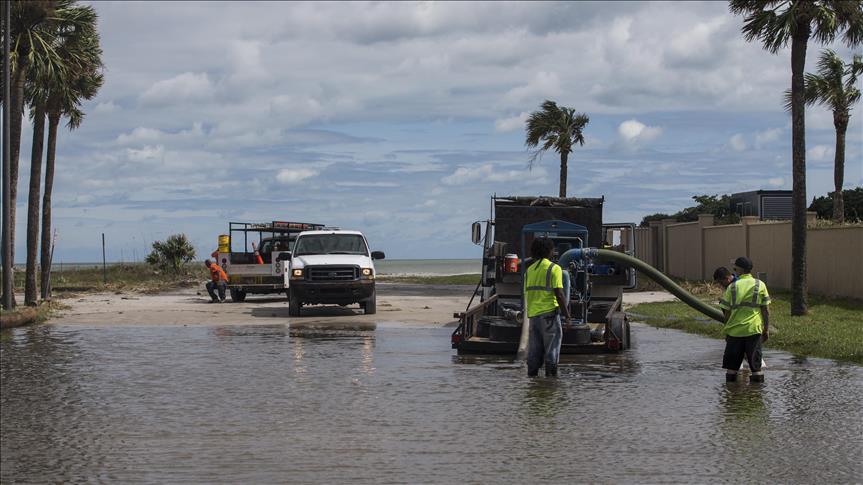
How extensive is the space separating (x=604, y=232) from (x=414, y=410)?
456 inches

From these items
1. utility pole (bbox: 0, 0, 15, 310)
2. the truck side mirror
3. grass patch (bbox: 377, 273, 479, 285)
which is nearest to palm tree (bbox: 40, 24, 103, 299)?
utility pole (bbox: 0, 0, 15, 310)

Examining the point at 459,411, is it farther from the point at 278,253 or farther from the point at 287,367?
the point at 278,253

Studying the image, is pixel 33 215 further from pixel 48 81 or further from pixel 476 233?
pixel 476 233

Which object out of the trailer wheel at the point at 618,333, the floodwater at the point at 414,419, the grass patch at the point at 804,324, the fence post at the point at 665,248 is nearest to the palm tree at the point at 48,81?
the floodwater at the point at 414,419

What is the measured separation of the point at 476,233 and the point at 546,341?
7.94 metres

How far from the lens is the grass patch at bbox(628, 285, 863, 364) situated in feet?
55.7

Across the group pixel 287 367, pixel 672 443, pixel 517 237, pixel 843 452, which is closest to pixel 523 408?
pixel 672 443

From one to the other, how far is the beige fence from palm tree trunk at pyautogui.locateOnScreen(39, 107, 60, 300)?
20.4m

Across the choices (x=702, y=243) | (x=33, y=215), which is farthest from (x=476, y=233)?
(x=702, y=243)

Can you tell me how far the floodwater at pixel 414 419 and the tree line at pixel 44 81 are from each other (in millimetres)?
12291

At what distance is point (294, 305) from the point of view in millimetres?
26312

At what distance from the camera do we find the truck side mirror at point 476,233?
2105cm

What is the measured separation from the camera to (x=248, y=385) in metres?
12.9

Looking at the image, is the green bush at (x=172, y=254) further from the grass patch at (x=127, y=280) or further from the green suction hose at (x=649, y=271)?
A: the green suction hose at (x=649, y=271)
